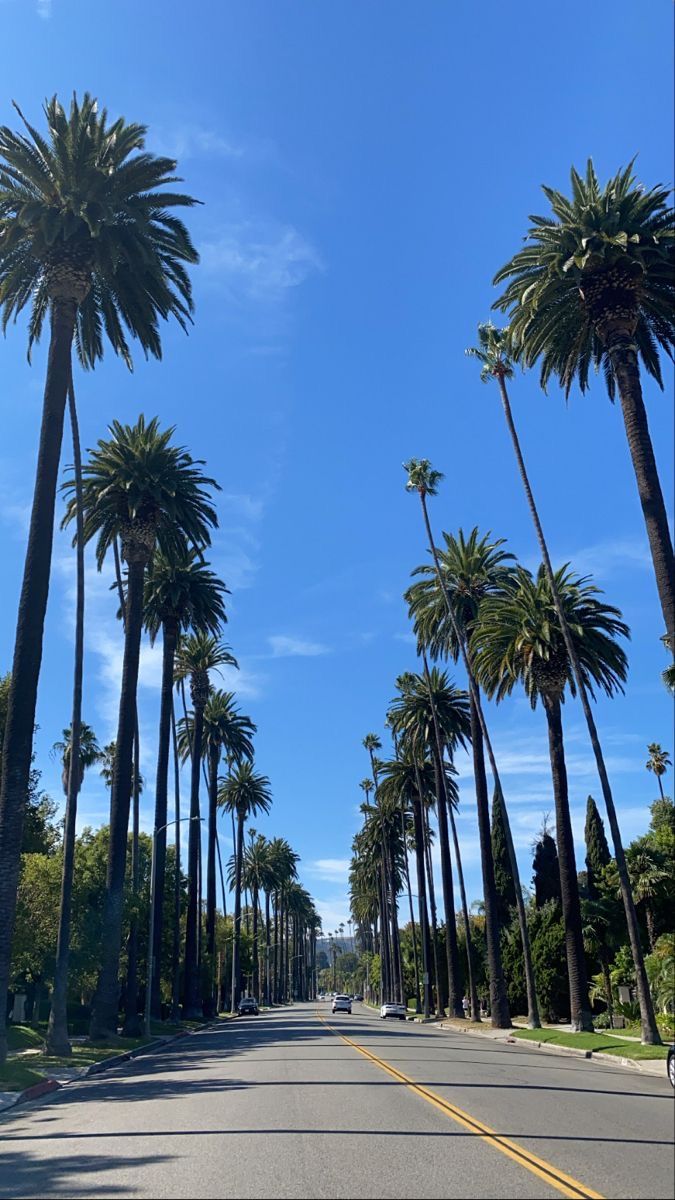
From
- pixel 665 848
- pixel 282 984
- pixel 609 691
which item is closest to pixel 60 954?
pixel 609 691

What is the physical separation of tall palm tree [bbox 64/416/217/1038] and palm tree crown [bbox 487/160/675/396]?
16.0 m

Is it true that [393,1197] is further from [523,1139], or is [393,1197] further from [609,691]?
[609,691]

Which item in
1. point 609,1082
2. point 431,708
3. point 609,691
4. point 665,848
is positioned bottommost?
point 609,1082

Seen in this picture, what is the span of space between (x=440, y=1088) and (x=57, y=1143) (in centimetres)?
711

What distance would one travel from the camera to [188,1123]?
12945 millimetres

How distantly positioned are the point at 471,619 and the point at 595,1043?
78.0 ft

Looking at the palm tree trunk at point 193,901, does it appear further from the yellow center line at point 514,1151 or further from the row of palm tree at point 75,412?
the yellow center line at point 514,1151

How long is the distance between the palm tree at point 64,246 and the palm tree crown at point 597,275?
35.9ft

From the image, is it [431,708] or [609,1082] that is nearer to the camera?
[609,1082]

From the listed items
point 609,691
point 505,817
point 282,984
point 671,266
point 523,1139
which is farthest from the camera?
point 282,984

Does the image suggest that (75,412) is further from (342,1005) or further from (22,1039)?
(342,1005)

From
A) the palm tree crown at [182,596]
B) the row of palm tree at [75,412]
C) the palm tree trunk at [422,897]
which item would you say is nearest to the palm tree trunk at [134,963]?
the row of palm tree at [75,412]

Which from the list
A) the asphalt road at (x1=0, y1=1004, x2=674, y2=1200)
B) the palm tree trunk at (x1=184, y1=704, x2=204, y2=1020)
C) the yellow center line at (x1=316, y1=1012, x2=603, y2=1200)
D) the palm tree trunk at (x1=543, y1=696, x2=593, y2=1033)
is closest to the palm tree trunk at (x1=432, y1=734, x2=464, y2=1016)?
the palm tree trunk at (x1=184, y1=704, x2=204, y2=1020)

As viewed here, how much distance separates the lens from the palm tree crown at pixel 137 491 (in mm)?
36438
